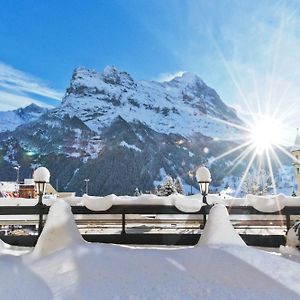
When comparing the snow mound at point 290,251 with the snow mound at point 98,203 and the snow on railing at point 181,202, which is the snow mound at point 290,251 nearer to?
the snow on railing at point 181,202

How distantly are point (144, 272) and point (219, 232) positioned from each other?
4.98ft

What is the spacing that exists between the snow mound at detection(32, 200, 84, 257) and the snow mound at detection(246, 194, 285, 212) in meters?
4.98

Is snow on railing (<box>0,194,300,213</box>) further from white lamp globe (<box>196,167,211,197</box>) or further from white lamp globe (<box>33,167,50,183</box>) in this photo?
white lamp globe (<box>33,167,50,183</box>)

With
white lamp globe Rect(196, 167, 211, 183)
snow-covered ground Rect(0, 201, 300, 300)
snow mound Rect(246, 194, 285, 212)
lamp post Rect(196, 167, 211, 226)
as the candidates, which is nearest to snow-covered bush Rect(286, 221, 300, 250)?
snow mound Rect(246, 194, 285, 212)

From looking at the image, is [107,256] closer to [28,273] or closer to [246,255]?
[28,273]

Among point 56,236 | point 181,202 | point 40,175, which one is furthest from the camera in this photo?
point 40,175

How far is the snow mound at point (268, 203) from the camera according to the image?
845 centimetres

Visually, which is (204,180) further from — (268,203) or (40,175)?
(40,175)

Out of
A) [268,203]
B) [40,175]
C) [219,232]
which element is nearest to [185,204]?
[268,203]

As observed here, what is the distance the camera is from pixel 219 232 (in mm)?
5215

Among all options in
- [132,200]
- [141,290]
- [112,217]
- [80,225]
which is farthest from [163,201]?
[141,290]

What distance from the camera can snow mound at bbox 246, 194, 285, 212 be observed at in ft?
27.7

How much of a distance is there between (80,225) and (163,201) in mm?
4258

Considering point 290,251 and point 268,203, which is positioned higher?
point 268,203
